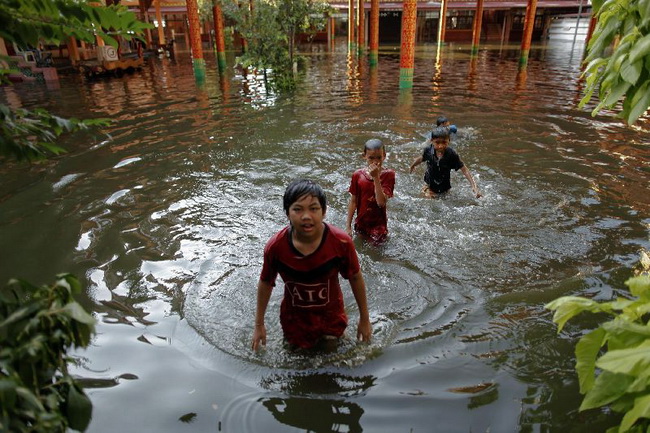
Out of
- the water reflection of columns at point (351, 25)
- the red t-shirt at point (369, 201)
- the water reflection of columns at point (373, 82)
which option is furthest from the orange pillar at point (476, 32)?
the red t-shirt at point (369, 201)

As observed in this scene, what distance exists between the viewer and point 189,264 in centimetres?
486

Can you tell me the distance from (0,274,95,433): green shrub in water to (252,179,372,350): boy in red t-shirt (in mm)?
1554

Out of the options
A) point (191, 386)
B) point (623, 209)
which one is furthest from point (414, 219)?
point (191, 386)

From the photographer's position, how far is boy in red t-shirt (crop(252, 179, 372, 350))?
9.09 ft

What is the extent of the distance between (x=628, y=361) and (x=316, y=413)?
212 centimetres

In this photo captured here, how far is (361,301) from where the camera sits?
3.06m

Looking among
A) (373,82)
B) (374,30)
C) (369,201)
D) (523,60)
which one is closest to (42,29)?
(369,201)

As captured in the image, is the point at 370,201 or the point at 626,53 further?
the point at 370,201

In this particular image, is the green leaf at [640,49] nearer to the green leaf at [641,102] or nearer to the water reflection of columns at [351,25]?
the green leaf at [641,102]

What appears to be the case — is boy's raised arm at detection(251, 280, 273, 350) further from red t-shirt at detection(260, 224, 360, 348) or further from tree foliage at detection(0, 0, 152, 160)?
tree foliage at detection(0, 0, 152, 160)

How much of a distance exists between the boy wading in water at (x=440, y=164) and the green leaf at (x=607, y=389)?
15.5ft

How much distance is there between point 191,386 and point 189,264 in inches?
75.9

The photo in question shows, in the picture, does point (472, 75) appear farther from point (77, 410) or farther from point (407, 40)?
point (77, 410)

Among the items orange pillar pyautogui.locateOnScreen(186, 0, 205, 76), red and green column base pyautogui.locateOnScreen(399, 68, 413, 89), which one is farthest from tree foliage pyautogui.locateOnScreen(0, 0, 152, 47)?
orange pillar pyautogui.locateOnScreen(186, 0, 205, 76)
